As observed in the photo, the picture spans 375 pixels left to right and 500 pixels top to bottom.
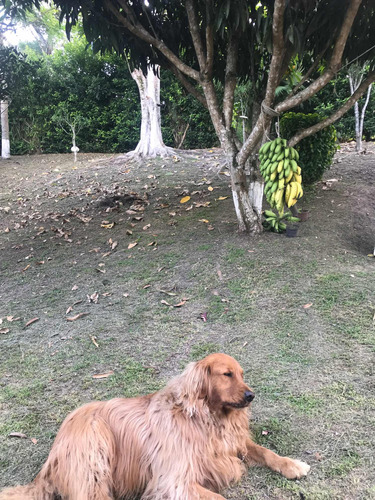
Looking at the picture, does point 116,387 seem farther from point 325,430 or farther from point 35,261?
point 35,261

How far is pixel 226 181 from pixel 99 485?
25.5 feet

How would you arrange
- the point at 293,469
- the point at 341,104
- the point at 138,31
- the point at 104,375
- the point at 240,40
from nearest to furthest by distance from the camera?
1. the point at 293,469
2. the point at 104,375
3. the point at 138,31
4. the point at 240,40
5. the point at 341,104

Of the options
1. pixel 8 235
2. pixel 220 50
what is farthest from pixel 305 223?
pixel 8 235

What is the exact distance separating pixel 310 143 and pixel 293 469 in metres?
6.06

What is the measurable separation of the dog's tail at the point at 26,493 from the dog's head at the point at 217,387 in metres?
0.97

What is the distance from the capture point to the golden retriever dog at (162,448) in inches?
87.6

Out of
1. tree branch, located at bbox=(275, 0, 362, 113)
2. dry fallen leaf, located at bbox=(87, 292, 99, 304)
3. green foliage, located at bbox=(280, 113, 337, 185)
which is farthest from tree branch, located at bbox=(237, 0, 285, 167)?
dry fallen leaf, located at bbox=(87, 292, 99, 304)

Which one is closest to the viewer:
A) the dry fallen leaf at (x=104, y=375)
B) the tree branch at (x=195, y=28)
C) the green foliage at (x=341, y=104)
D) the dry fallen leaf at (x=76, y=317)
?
the dry fallen leaf at (x=104, y=375)

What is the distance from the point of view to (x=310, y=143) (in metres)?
7.25

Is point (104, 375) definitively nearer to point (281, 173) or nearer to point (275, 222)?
point (281, 173)

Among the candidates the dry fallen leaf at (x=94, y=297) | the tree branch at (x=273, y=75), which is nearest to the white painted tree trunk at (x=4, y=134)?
the dry fallen leaf at (x=94, y=297)

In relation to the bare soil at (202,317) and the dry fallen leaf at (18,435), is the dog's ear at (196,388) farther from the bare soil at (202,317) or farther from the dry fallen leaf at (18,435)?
A: the dry fallen leaf at (18,435)

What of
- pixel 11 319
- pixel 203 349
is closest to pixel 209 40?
pixel 203 349

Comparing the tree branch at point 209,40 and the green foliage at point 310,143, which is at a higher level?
the tree branch at point 209,40
